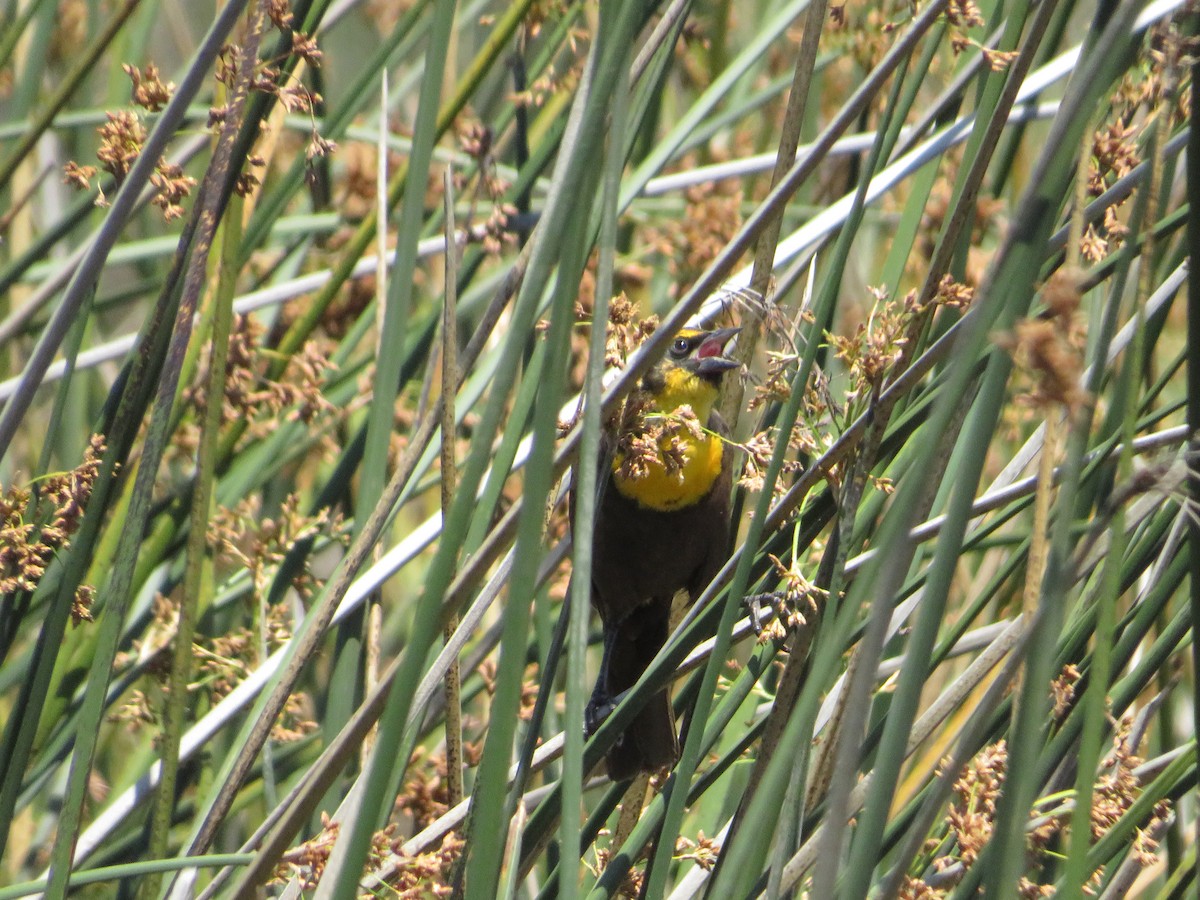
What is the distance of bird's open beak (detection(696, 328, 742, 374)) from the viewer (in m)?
2.67

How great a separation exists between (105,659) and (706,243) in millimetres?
2088

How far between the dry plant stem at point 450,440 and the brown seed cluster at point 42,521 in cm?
43

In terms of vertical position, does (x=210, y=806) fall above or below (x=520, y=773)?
below

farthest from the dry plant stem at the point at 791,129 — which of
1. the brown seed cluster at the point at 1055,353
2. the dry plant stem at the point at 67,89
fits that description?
the dry plant stem at the point at 67,89

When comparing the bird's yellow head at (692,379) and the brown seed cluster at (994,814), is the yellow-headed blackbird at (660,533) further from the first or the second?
the brown seed cluster at (994,814)

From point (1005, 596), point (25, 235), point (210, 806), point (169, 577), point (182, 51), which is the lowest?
point (210, 806)

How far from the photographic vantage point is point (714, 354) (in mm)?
2832

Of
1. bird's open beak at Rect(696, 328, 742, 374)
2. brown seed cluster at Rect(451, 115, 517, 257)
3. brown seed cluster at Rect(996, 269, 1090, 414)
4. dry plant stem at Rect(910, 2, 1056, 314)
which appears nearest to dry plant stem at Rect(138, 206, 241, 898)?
brown seed cluster at Rect(451, 115, 517, 257)

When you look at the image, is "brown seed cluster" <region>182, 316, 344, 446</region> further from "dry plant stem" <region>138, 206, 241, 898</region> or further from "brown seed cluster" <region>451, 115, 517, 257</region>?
"dry plant stem" <region>138, 206, 241, 898</region>

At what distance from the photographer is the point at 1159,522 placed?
4.90 feet

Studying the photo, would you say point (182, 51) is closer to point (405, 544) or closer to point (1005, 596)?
point (405, 544)

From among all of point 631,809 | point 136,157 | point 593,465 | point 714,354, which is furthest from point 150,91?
point 714,354

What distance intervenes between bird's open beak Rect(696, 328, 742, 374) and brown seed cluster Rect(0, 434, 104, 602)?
1.41 meters

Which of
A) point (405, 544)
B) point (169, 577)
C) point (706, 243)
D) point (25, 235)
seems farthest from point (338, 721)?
point (25, 235)
